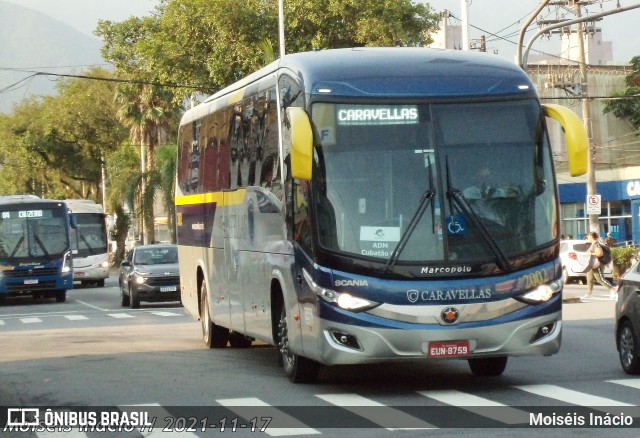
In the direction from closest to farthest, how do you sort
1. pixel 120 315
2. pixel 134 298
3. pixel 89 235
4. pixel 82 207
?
pixel 120 315 < pixel 134 298 < pixel 89 235 < pixel 82 207

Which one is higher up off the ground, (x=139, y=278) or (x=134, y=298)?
(x=139, y=278)

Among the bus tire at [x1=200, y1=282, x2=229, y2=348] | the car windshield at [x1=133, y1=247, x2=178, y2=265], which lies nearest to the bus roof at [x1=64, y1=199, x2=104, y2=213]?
the car windshield at [x1=133, y1=247, x2=178, y2=265]

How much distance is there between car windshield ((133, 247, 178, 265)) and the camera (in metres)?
36.2

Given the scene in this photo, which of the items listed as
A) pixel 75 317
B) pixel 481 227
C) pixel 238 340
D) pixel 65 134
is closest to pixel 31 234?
pixel 75 317

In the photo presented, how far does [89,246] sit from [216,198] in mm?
38372

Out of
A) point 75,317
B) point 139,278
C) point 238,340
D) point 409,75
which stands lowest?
point 75,317

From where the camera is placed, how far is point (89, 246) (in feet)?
183

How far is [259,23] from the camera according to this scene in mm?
53500

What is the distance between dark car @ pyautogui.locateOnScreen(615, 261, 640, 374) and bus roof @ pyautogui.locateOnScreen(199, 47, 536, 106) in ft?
7.93

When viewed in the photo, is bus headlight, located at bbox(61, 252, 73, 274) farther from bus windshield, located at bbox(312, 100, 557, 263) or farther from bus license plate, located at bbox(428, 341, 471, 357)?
bus license plate, located at bbox(428, 341, 471, 357)

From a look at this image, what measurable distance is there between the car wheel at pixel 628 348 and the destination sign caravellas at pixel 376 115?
3.41 metres

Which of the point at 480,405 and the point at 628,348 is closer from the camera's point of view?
the point at 480,405

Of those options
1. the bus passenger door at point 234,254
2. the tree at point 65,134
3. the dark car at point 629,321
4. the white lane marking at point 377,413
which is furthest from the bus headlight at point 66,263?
the tree at point 65,134

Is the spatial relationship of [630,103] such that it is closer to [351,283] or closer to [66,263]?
[66,263]
